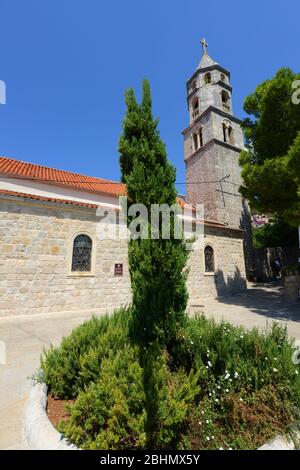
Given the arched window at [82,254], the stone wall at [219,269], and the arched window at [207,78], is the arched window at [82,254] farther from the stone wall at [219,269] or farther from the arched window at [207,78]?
the arched window at [207,78]

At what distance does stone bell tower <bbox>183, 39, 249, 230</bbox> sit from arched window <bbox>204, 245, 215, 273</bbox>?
5138mm

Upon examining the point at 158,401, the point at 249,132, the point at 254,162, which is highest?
the point at 249,132

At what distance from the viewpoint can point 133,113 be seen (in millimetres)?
4094

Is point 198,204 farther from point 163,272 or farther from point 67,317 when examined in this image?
point 163,272

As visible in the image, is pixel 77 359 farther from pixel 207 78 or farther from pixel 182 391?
pixel 207 78

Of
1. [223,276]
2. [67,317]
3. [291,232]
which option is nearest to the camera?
[67,317]

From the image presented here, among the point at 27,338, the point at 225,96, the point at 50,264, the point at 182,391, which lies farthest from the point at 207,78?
the point at 182,391

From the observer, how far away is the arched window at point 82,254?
9387 millimetres

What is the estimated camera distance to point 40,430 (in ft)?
7.12

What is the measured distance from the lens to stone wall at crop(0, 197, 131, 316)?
7996 mm

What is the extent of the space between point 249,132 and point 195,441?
12.1m

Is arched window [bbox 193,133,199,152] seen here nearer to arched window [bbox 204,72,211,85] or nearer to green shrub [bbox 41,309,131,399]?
arched window [bbox 204,72,211,85]

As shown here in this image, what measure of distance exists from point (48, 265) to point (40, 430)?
23.3ft

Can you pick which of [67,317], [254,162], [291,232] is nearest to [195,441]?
[67,317]
